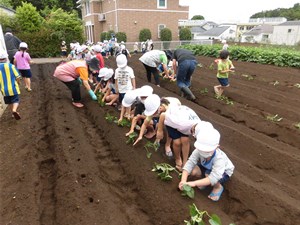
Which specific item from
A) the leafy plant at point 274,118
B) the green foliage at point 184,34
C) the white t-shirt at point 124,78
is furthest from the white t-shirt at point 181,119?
the green foliage at point 184,34

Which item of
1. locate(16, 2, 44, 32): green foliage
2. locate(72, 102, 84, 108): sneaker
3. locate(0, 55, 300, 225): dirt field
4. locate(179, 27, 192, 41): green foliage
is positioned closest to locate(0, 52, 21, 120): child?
locate(0, 55, 300, 225): dirt field

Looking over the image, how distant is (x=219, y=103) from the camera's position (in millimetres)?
6715

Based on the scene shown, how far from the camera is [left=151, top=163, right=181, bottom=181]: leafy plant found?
3.41 m

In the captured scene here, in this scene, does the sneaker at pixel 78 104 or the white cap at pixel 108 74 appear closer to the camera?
the white cap at pixel 108 74

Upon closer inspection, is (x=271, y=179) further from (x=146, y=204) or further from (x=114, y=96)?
(x=114, y=96)

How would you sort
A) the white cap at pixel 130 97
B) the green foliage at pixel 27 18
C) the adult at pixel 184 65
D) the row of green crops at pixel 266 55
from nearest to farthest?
1. the white cap at pixel 130 97
2. the adult at pixel 184 65
3. the row of green crops at pixel 266 55
4. the green foliage at pixel 27 18

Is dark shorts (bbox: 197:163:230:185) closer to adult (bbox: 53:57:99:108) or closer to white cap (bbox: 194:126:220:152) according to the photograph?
white cap (bbox: 194:126:220:152)

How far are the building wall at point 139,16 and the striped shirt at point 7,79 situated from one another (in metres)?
19.5

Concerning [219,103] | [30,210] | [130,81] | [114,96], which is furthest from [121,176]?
[219,103]

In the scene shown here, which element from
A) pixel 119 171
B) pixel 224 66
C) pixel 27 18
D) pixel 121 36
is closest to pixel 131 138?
pixel 119 171

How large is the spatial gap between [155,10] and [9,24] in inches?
512

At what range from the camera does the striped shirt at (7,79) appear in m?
5.44

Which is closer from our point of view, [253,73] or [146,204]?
[146,204]

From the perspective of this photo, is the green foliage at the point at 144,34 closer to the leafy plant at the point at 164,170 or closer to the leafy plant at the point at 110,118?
the leafy plant at the point at 110,118
